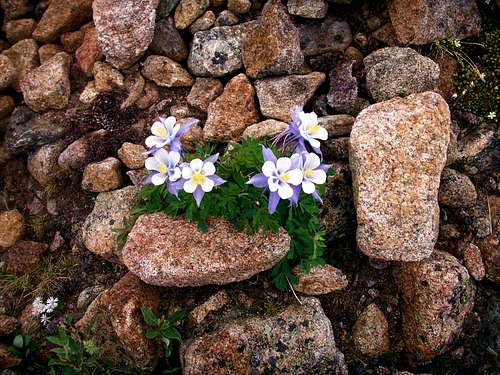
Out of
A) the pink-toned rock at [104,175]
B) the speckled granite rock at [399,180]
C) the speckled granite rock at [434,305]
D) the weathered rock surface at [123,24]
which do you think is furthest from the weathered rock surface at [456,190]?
the weathered rock surface at [123,24]

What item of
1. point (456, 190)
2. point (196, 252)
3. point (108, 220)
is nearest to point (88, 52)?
point (108, 220)

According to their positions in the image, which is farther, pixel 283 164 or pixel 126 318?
pixel 126 318

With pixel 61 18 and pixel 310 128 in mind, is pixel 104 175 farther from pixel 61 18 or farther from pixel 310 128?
pixel 310 128

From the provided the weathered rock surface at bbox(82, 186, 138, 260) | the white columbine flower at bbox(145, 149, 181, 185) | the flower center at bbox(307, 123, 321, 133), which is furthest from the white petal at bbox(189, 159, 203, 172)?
the weathered rock surface at bbox(82, 186, 138, 260)

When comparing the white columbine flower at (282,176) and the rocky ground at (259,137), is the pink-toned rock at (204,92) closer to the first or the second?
the rocky ground at (259,137)

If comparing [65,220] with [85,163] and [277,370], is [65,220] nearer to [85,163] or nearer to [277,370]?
[85,163]
